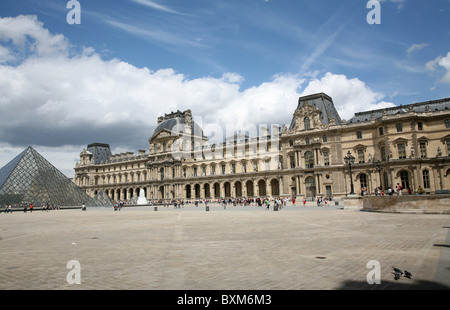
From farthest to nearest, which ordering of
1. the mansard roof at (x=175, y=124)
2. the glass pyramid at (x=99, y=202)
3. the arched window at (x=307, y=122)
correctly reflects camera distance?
the mansard roof at (x=175, y=124), the glass pyramid at (x=99, y=202), the arched window at (x=307, y=122)

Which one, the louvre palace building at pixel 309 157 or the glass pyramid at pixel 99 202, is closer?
the louvre palace building at pixel 309 157

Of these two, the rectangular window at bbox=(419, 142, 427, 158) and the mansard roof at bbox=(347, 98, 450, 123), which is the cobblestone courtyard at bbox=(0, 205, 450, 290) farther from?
the mansard roof at bbox=(347, 98, 450, 123)

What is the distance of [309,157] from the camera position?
2175 inches

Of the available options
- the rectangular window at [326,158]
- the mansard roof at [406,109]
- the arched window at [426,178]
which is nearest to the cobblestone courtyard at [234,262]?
the arched window at [426,178]

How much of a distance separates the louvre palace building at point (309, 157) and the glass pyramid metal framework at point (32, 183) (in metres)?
26.7

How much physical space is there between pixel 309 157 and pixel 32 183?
45627 millimetres

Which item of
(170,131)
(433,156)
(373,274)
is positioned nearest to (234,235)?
(373,274)

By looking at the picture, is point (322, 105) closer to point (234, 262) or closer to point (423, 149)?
point (423, 149)

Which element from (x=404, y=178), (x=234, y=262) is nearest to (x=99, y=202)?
(x=404, y=178)

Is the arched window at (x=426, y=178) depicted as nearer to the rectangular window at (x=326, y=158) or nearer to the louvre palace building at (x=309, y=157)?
the louvre palace building at (x=309, y=157)

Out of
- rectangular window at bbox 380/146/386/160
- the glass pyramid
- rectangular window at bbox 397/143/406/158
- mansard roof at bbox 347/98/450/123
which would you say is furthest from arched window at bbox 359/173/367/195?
the glass pyramid

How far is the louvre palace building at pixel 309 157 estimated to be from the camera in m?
45.1
